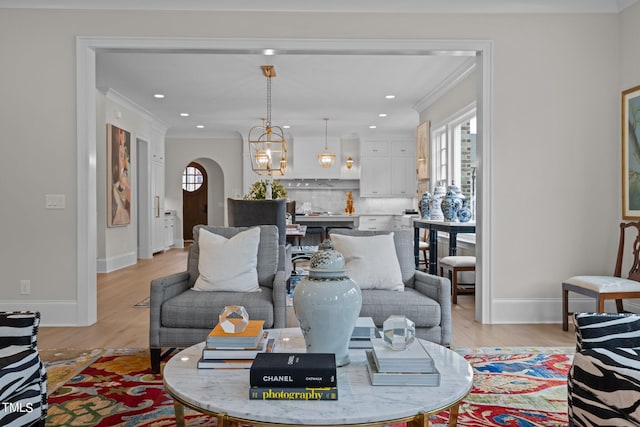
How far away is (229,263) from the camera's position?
10.8 feet

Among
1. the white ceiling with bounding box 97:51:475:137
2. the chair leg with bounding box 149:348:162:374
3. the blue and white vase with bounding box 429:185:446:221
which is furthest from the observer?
the blue and white vase with bounding box 429:185:446:221

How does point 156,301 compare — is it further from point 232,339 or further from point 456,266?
point 456,266

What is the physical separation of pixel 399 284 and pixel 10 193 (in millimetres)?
3285

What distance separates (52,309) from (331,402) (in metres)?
3.52

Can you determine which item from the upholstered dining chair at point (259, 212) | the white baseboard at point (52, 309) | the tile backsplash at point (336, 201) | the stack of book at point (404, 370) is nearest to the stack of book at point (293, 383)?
the stack of book at point (404, 370)

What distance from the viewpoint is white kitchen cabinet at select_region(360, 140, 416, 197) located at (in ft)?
38.5

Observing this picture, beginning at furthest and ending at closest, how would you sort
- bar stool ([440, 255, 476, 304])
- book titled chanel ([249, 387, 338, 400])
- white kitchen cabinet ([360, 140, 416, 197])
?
white kitchen cabinet ([360, 140, 416, 197]), bar stool ([440, 255, 476, 304]), book titled chanel ([249, 387, 338, 400])

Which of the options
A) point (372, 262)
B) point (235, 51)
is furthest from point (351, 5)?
point (372, 262)

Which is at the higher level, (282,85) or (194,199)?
(282,85)

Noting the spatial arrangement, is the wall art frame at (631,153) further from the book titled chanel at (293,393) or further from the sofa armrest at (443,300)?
the book titled chanel at (293,393)

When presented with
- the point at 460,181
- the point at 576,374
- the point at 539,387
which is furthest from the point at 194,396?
the point at 460,181

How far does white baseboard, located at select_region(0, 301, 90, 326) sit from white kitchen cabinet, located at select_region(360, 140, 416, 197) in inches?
325

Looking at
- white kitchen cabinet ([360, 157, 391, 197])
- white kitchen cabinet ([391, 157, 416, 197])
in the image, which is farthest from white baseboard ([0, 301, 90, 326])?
white kitchen cabinet ([391, 157, 416, 197])

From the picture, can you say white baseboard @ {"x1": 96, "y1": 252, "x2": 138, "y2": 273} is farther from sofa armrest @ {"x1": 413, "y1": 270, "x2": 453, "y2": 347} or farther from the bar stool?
sofa armrest @ {"x1": 413, "y1": 270, "x2": 453, "y2": 347}
